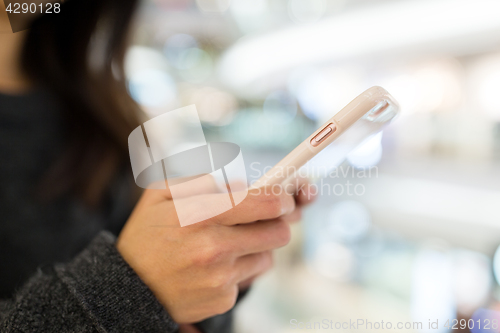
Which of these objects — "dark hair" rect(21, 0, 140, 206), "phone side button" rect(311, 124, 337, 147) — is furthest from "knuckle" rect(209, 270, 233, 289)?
"dark hair" rect(21, 0, 140, 206)

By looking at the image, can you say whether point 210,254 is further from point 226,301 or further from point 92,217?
point 92,217

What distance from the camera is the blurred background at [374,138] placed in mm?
653

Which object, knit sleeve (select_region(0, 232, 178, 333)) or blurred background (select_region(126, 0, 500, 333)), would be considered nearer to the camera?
knit sleeve (select_region(0, 232, 178, 333))

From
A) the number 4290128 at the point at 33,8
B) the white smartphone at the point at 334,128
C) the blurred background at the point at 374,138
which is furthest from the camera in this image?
the blurred background at the point at 374,138

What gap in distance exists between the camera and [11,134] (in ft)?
1.34

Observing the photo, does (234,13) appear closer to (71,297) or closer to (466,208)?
(466,208)

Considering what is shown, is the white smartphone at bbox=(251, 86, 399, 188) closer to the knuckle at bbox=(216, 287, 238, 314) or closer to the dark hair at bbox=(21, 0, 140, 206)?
the knuckle at bbox=(216, 287, 238, 314)

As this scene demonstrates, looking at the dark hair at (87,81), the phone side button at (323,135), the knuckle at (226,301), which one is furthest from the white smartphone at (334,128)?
the dark hair at (87,81)

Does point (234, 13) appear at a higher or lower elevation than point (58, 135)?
higher

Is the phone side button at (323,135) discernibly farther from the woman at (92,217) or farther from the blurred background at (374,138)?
the blurred background at (374,138)

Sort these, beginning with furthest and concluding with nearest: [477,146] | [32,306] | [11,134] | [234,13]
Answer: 1. [234,13]
2. [477,146]
3. [11,134]
4. [32,306]

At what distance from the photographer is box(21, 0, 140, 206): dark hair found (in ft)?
1.38

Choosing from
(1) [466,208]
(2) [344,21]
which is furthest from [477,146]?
(2) [344,21]

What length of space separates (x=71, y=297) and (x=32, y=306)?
3 cm
